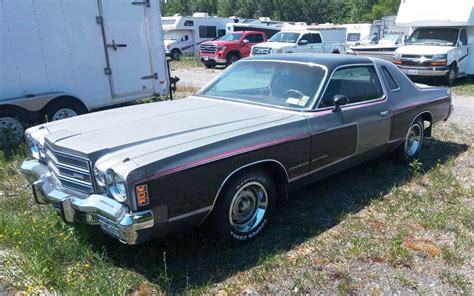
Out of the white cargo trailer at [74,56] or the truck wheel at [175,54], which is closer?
the white cargo trailer at [74,56]

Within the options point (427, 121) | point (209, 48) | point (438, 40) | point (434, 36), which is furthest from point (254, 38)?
point (427, 121)

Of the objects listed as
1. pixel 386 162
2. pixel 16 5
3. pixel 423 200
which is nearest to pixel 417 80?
pixel 386 162

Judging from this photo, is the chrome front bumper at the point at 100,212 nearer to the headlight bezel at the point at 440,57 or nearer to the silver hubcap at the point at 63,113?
the silver hubcap at the point at 63,113

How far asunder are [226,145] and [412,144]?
3.59 m

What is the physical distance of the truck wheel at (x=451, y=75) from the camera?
47.1 ft

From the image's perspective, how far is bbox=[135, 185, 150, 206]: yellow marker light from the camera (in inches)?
115

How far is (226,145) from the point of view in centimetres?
342

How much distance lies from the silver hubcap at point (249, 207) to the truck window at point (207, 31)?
27607 mm

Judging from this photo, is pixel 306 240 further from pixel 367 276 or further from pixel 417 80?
pixel 417 80

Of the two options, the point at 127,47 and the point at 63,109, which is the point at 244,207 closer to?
the point at 63,109

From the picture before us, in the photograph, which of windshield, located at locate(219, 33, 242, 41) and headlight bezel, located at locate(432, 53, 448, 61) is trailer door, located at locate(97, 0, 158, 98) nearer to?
headlight bezel, located at locate(432, 53, 448, 61)

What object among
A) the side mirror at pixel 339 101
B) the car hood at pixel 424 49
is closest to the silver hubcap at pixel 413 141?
the side mirror at pixel 339 101

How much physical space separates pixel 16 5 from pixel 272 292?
6.51m

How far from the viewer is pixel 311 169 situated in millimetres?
4191
